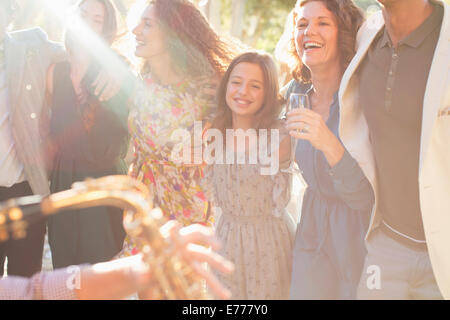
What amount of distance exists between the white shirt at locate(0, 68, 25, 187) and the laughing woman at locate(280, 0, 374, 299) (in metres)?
2.24

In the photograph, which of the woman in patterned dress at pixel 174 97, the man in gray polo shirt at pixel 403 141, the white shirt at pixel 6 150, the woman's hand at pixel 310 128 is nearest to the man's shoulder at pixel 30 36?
the white shirt at pixel 6 150

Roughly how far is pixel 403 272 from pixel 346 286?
506 mm

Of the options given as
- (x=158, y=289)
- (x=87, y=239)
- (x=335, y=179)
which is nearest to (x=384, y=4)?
(x=335, y=179)

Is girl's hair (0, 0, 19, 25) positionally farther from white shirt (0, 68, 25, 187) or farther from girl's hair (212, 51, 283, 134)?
girl's hair (212, 51, 283, 134)

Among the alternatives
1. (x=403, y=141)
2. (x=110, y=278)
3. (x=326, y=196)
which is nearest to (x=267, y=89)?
(x=326, y=196)

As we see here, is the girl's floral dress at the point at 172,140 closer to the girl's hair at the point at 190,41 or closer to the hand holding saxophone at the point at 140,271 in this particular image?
the girl's hair at the point at 190,41

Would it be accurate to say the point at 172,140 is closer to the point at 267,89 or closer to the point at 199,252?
the point at 267,89

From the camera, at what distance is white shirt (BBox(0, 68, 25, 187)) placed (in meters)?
3.75

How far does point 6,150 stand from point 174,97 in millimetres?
1395

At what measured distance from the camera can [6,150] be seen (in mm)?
3779

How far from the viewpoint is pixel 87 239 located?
3.95 meters

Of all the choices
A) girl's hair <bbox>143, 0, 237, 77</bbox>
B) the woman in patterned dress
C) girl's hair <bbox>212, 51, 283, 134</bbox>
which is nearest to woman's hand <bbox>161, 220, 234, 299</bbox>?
girl's hair <bbox>212, 51, 283, 134</bbox>

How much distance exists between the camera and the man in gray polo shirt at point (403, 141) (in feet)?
7.34
